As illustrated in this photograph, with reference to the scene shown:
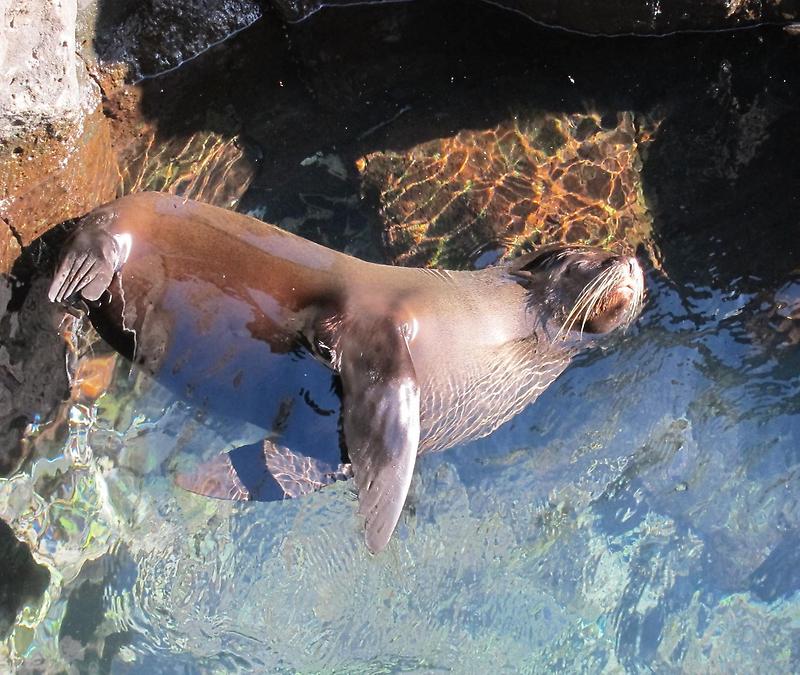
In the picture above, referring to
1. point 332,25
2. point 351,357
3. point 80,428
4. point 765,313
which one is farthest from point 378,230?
point 765,313

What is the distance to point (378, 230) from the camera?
16.9 feet

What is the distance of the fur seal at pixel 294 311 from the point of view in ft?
12.9

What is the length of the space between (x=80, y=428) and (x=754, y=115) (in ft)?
13.9

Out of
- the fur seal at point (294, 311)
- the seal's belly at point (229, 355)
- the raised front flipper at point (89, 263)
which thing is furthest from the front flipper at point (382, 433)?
the raised front flipper at point (89, 263)

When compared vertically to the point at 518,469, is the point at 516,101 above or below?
above

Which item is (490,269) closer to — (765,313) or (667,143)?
(667,143)

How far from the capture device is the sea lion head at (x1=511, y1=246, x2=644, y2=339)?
4211 mm

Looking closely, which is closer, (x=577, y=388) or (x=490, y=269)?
(x=490, y=269)

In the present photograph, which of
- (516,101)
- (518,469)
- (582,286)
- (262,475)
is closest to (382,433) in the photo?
(262,475)

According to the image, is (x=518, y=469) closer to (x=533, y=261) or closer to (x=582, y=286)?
(x=533, y=261)

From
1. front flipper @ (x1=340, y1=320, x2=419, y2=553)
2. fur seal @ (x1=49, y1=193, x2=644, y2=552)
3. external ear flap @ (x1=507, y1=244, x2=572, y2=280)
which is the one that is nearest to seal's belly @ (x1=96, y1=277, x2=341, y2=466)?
fur seal @ (x1=49, y1=193, x2=644, y2=552)

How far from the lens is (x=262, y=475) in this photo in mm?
4504

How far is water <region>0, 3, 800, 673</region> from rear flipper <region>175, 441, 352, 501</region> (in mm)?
300

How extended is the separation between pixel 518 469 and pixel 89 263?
2.66m
